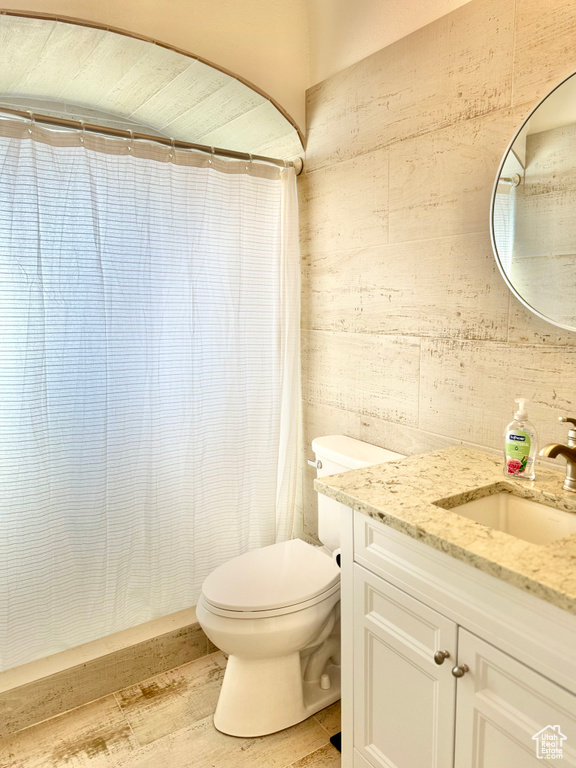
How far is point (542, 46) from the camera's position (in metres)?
1.38

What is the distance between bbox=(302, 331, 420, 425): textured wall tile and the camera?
1.88m

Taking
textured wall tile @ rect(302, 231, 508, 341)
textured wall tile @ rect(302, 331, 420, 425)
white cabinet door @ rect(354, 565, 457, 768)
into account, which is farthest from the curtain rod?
white cabinet door @ rect(354, 565, 457, 768)

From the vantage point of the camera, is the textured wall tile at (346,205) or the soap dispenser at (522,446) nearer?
the soap dispenser at (522,446)

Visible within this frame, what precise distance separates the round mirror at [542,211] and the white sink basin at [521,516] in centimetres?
45

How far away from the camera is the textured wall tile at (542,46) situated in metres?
1.33

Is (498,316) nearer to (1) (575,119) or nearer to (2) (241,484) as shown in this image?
(1) (575,119)

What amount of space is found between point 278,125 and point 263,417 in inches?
47.2

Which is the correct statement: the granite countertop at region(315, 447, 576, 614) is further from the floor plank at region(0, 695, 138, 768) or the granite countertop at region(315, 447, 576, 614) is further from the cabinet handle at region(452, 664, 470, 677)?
the floor plank at region(0, 695, 138, 768)

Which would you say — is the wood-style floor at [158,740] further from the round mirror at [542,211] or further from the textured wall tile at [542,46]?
the textured wall tile at [542,46]

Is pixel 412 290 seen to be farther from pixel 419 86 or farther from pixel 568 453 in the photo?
pixel 568 453

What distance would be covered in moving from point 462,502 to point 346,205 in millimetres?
1252

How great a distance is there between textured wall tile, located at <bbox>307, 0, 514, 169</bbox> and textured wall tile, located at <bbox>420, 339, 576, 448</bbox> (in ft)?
2.21

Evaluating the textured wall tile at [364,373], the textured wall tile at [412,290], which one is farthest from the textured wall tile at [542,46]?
the textured wall tile at [364,373]

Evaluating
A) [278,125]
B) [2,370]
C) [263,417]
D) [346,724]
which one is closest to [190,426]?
[263,417]
